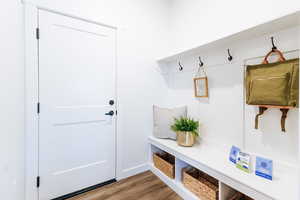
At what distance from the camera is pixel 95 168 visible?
1.79 m

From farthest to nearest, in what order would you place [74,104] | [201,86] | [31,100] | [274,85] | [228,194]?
[201,86], [74,104], [31,100], [228,194], [274,85]

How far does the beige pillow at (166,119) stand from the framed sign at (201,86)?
29 cm

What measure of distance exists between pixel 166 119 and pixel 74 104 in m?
1.13

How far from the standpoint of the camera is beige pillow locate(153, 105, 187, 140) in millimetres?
1979

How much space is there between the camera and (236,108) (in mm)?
1503

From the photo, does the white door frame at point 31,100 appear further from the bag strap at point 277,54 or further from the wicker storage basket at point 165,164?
the bag strap at point 277,54

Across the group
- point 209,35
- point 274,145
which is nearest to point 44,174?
point 274,145

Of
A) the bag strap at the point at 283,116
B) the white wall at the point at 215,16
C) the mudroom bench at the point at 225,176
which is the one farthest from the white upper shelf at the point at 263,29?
the mudroom bench at the point at 225,176

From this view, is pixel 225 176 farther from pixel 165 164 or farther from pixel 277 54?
pixel 277 54

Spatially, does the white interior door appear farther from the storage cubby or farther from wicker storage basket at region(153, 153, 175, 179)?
the storage cubby

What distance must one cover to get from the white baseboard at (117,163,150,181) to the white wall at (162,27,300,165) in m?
0.94

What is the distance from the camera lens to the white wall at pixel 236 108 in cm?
117

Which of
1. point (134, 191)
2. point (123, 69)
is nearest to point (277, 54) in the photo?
point (123, 69)

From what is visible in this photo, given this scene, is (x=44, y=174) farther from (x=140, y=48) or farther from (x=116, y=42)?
(x=140, y=48)
